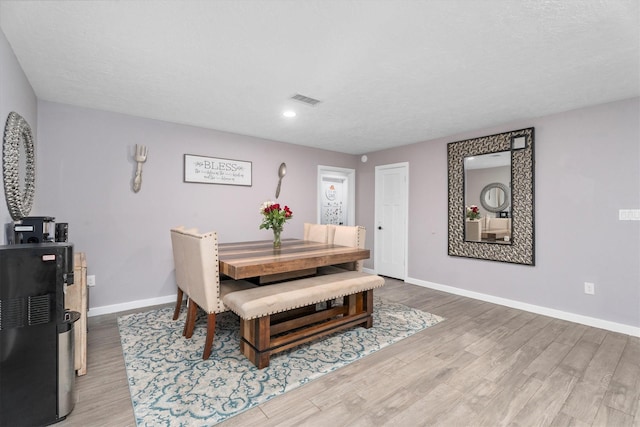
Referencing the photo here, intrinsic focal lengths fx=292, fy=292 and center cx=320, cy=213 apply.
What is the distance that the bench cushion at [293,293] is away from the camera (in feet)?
→ 7.07

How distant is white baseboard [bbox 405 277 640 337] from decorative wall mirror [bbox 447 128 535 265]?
0.51 meters

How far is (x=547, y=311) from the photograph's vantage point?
3391 millimetres

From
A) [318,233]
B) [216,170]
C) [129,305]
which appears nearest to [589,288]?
[318,233]

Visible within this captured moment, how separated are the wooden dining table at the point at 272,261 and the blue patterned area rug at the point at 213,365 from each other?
0.68 meters

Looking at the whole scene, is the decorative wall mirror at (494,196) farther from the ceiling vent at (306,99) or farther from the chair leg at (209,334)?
the chair leg at (209,334)

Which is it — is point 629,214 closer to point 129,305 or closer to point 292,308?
point 292,308

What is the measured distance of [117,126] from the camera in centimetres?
→ 339

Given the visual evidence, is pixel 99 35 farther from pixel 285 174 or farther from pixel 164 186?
pixel 285 174

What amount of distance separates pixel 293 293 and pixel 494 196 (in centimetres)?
304

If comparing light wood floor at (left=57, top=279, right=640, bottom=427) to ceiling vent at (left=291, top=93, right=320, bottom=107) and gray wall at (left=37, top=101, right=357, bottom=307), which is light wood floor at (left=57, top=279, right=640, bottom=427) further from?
ceiling vent at (left=291, top=93, right=320, bottom=107)

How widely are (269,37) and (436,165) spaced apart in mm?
3389

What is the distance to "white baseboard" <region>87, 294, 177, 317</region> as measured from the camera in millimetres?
3268

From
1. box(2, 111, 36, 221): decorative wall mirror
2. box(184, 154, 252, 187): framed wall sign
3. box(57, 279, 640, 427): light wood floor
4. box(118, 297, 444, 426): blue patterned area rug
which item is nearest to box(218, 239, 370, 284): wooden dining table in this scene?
box(118, 297, 444, 426): blue patterned area rug

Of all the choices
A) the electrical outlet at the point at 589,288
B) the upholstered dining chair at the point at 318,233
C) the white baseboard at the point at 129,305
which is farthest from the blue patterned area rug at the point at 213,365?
the electrical outlet at the point at 589,288
